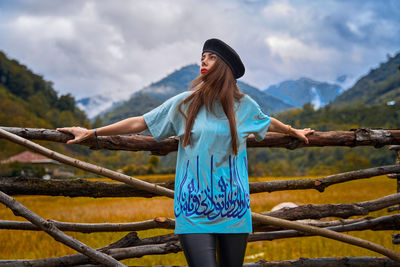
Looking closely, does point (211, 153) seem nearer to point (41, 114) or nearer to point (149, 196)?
point (149, 196)

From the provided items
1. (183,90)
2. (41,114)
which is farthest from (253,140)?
(41,114)

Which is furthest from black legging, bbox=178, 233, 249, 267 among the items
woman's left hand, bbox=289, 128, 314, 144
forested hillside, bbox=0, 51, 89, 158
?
forested hillside, bbox=0, 51, 89, 158

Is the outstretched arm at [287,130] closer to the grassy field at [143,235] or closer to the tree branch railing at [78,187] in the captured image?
the tree branch railing at [78,187]

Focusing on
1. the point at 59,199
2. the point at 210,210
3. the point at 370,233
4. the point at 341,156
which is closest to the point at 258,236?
the point at 210,210

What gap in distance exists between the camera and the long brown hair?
1856mm

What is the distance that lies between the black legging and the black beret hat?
0.89 meters

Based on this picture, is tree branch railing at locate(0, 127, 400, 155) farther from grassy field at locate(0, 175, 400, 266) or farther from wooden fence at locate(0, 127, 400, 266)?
grassy field at locate(0, 175, 400, 266)

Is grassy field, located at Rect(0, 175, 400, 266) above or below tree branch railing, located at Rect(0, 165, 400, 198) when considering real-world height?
below

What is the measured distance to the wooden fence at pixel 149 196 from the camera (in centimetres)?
237

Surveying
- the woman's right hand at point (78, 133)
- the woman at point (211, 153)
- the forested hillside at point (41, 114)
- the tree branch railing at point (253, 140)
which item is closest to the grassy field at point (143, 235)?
the forested hillside at point (41, 114)

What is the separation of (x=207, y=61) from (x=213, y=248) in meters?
0.96

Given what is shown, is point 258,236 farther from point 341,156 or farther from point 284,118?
point 341,156

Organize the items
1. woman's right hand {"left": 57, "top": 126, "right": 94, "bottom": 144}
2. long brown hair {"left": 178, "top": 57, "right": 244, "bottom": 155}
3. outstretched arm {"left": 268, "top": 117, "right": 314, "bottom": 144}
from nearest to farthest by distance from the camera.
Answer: long brown hair {"left": 178, "top": 57, "right": 244, "bottom": 155}, woman's right hand {"left": 57, "top": 126, "right": 94, "bottom": 144}, outstretched arm {"left": 268, "top": 117, "right": 314, "bottom": 144}

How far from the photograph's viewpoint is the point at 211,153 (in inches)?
71.6
